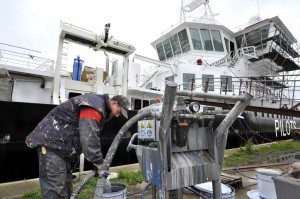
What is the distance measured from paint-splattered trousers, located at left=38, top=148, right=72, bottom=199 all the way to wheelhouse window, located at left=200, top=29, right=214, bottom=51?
1320 cm

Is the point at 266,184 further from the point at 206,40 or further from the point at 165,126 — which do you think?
the point at 206,40

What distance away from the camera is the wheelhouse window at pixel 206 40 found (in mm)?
13812

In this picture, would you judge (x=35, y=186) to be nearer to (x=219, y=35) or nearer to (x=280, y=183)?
(x=280, y=183)

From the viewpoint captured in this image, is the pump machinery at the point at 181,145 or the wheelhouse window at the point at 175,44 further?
the wheelhouse window at the point at 175,44

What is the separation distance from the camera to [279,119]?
14.1 m

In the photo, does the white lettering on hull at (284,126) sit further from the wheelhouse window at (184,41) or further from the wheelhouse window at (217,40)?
the wheelhouse window at (184,41)

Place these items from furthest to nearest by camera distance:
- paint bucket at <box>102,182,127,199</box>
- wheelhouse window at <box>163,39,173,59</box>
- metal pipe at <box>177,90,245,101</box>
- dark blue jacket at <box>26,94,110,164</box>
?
wheelhouse window at <box>163,39,173,59</box>, paint bucket at <box>102,182,127,199</box>, dark blue jacket at <box>26,94,110,164</box>, metal pipe at <box>177,90,245,101</box>

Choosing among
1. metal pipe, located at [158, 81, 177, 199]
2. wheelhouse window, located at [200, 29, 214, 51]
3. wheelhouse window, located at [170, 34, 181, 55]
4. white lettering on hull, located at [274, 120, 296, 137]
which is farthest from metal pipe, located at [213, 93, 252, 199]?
white lettering on hull, located at [274, 120, 296, 137]

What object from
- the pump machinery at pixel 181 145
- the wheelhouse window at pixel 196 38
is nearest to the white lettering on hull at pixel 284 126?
the wheelhouse window at pixel 196 38

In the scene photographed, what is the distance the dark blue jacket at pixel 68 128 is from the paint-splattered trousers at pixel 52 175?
0.24 ft

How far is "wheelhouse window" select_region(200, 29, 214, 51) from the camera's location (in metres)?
13.8

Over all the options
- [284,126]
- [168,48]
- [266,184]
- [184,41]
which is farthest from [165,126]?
[284,126]

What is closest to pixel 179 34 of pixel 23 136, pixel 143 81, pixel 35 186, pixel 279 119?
pixel 143 81

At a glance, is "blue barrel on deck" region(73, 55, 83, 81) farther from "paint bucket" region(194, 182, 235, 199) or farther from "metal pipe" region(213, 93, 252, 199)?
"metal pipe" region(213, 93, 252, 199)
